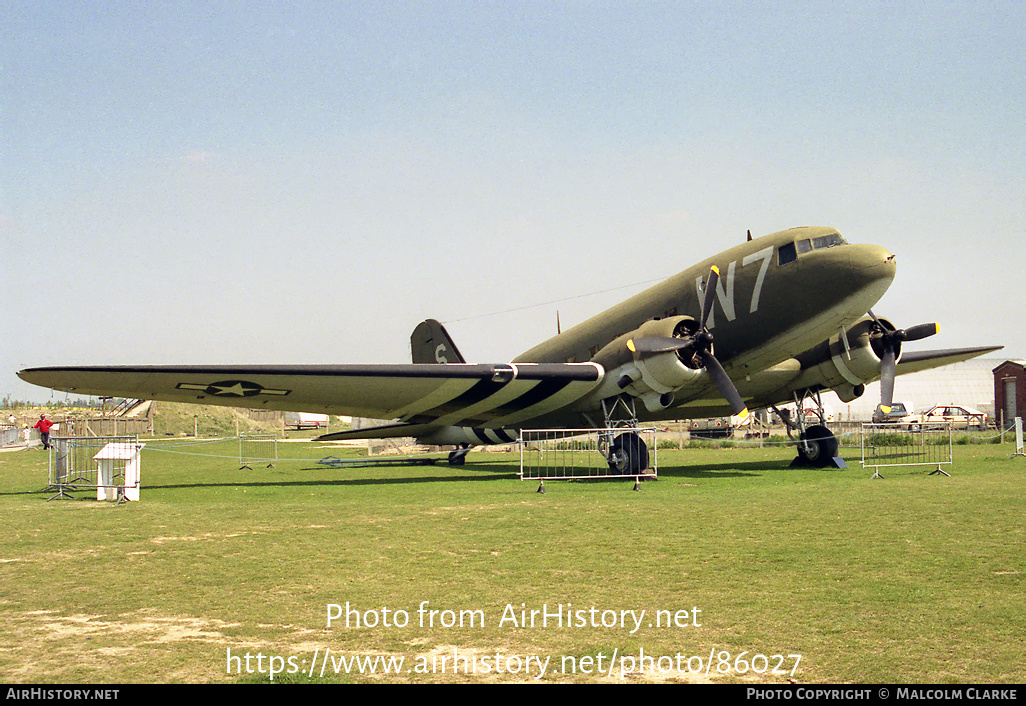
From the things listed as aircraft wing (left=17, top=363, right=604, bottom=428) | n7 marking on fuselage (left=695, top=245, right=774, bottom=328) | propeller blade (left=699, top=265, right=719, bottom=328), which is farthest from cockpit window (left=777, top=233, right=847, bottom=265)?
aircraft wing (left=17, top=363, right=604, bottom=428)

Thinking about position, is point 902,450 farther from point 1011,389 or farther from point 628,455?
point 1011,389

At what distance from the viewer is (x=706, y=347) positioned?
20281 millimetres

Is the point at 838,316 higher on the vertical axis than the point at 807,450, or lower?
higher

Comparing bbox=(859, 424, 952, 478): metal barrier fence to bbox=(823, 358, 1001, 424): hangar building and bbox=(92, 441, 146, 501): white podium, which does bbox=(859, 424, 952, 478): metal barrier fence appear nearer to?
bbox=(92, 441, 146, 501): white podium

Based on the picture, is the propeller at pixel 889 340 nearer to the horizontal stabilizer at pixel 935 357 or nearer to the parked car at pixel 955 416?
the horizontal stabilizer at pixel 935 357

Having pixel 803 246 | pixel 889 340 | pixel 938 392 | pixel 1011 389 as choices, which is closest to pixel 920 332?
pixel 889 340

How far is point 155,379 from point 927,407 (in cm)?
7684

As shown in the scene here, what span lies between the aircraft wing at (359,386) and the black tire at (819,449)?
25.1 ft

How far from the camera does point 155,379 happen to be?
19250mm

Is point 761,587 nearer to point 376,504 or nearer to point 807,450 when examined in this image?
point 376,504

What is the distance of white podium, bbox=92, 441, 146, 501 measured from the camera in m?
16.5

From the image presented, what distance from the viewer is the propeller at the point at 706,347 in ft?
65.7

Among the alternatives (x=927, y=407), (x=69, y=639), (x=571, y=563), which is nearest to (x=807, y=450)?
(x=571, y=563)

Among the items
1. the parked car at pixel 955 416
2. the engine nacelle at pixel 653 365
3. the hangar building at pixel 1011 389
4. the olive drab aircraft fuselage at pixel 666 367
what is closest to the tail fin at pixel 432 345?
the olive drab aircraft fuselage at pixel 666 367
